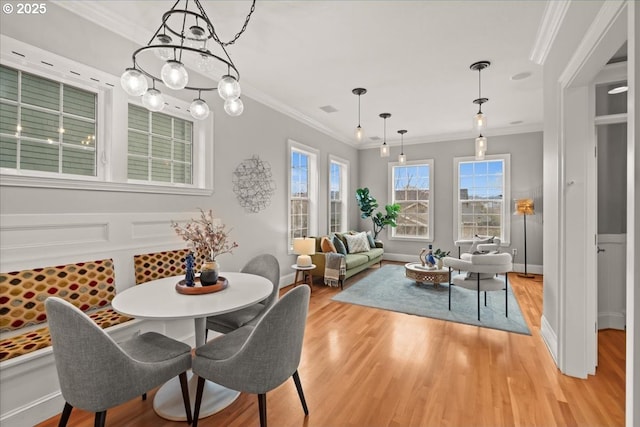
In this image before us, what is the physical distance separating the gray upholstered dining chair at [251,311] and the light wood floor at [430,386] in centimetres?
50

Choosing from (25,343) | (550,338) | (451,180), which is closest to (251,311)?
(25,343)

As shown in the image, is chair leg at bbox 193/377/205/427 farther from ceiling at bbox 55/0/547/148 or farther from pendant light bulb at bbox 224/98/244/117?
ceiling at bbox 55/0/547/148

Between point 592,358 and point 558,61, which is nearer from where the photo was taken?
point 592,358

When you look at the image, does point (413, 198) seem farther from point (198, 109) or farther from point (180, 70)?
point (180, 70)

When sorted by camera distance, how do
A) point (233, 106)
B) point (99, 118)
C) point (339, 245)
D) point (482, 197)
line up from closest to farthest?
point (233, 106) → point (99, 118) → point (339, 245) → point (482, 197)

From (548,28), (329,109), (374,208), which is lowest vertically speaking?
(374,208)

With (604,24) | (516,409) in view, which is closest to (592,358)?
(516,409)

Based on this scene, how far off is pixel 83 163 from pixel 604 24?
3610 mm

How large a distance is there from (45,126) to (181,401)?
88.4 inches

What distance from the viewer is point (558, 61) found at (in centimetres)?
245

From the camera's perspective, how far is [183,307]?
5.45ft

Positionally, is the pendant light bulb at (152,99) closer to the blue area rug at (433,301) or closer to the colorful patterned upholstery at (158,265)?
the colorful patterned upholstery at (158,265)

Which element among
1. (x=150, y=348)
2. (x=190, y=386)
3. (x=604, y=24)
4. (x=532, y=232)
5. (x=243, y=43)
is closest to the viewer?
(x=604, y=24)

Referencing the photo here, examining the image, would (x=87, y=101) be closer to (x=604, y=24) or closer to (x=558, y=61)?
(x=604, y=24)
